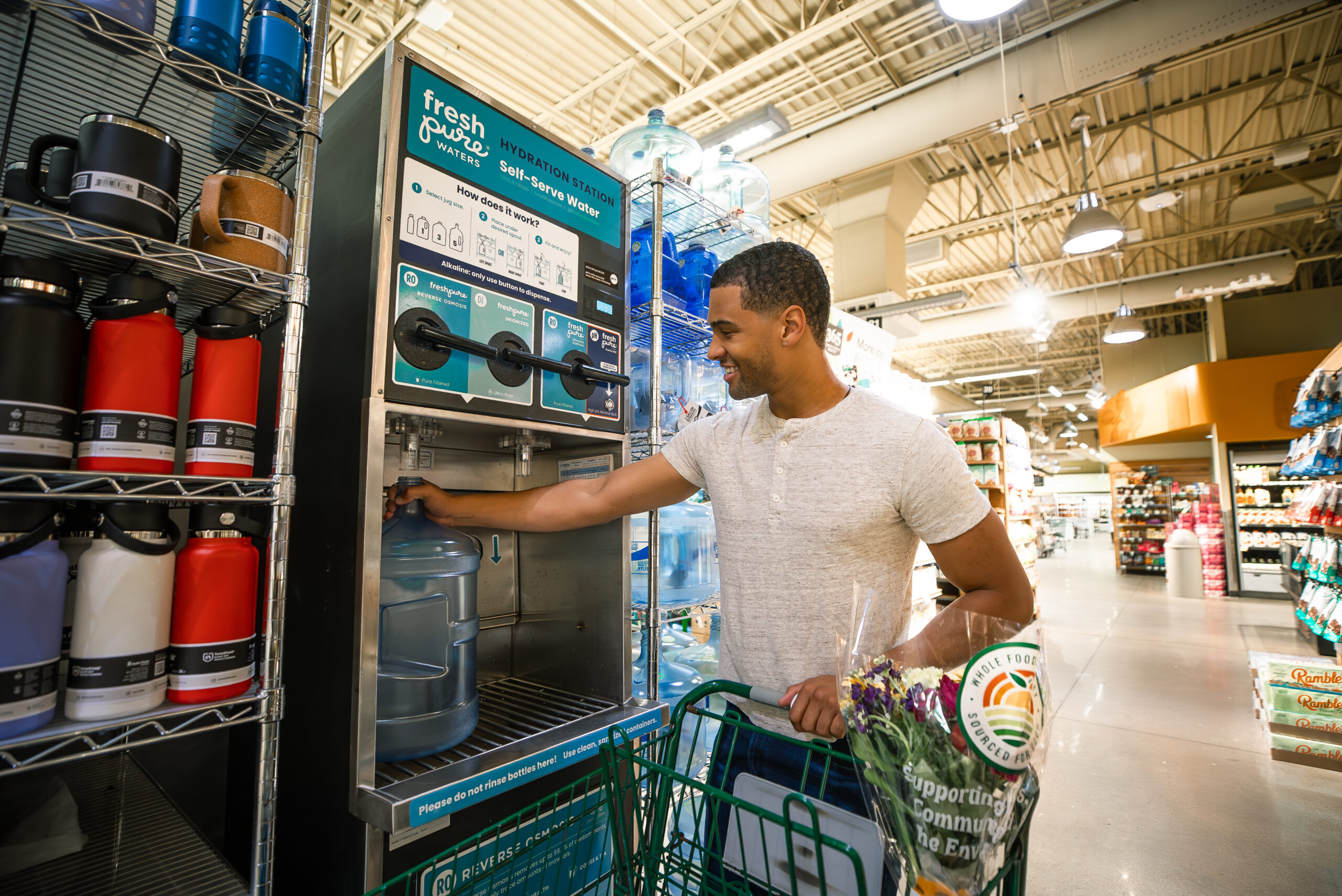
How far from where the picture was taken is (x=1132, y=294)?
11.7 m

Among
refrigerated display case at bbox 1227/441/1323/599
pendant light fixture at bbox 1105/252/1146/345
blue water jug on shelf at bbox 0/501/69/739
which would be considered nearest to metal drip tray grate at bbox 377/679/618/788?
blue water jug on shelf at bbox 0/501/69/739

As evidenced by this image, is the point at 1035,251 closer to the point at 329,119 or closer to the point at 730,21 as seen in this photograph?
the point at 730,21

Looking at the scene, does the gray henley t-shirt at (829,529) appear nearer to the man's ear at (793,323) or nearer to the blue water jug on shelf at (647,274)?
the man's ear at (793,323)

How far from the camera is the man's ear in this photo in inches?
60.8

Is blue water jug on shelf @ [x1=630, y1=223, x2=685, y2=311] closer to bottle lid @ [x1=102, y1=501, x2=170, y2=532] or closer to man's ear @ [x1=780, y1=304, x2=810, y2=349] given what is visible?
man's ear @ [x1=780, y1=304, x2=810, y2=349]

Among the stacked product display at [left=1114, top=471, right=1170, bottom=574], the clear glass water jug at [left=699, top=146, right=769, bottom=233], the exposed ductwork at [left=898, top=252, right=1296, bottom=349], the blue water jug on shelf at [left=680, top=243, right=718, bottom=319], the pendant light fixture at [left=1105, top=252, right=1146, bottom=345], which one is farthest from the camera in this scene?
the stacked product display at [left=1114, top=471, right=1170, bottom=574]

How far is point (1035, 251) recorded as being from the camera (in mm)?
11148

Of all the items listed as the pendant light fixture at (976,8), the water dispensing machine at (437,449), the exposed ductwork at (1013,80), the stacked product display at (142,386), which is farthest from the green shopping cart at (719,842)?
the exposed ductwork at (1013,80)

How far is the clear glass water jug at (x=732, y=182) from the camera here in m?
3.21

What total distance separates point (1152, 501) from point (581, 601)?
61.5 feet

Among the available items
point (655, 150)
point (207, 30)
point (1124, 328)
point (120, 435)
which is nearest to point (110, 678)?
point (120, 435)

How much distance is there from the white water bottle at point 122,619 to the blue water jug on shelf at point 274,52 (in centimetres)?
86

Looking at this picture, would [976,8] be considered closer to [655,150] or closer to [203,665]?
[655,150]

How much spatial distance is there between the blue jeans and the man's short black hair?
3.16 ft
